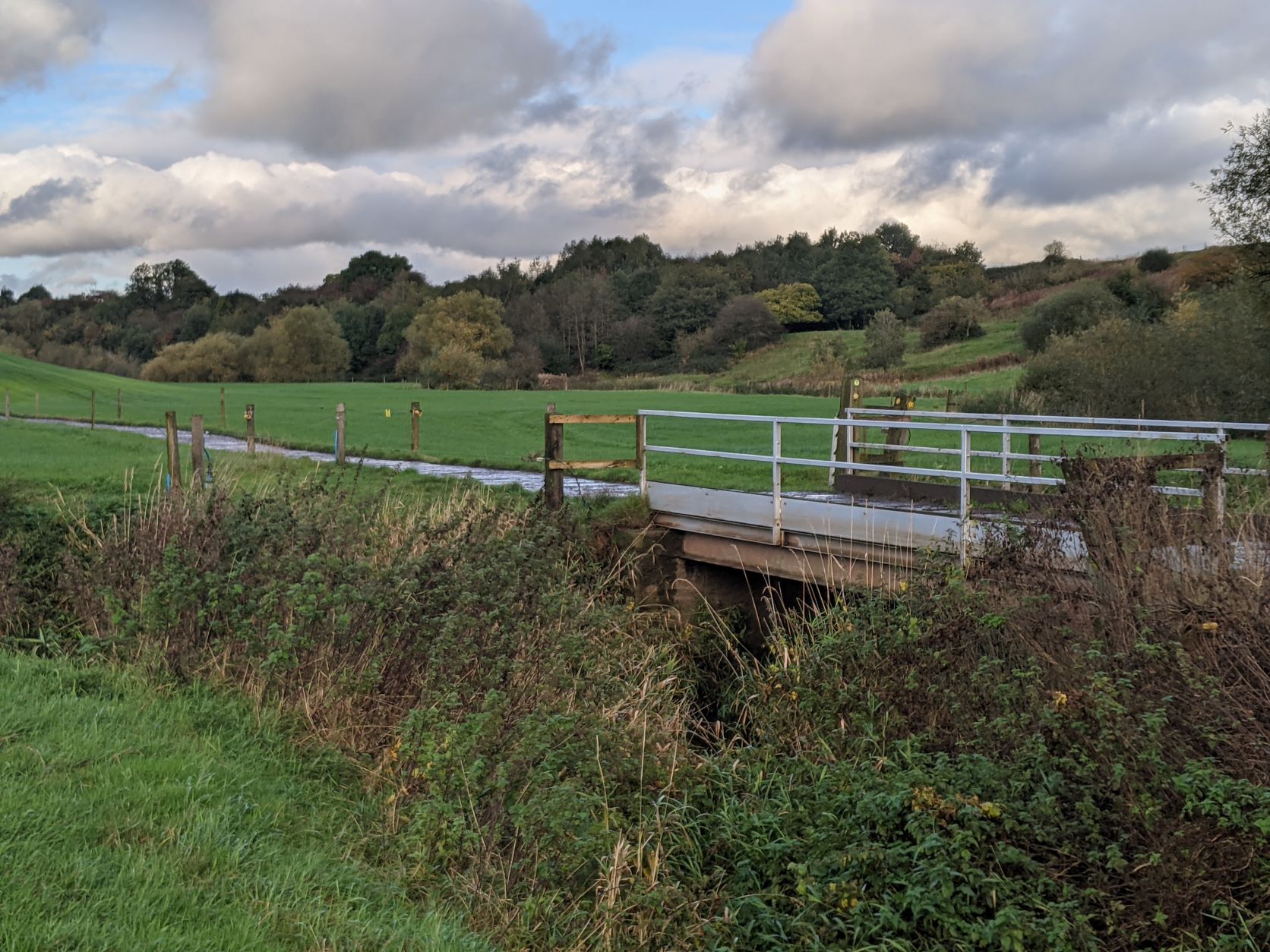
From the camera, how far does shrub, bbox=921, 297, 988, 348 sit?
7056cm

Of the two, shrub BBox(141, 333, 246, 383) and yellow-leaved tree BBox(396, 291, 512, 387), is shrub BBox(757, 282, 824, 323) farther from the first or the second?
shrub BBox(141, 333, 246, 383)

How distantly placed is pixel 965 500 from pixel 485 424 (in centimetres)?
2898

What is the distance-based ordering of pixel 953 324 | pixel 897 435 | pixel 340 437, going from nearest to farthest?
pixel 897 435, pixel 340 437, pixel 953 324

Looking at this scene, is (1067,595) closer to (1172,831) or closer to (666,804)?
(1172,831)

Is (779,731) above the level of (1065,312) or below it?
below

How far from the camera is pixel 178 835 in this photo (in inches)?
208

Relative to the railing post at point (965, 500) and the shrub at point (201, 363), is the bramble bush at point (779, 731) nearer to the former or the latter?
the railing post at point (965, 500)

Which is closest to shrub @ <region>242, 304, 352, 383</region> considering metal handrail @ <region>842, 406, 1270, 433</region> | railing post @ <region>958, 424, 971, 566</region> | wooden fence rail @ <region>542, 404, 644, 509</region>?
wooden fence rail @ <region>542, 404, 644, 509</region>

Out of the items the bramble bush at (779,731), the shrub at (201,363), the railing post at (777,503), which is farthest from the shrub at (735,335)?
the bramble bush at (779,731)

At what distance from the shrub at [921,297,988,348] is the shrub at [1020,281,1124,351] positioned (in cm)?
1450

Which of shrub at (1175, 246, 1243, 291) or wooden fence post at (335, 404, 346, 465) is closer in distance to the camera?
wooden fence post at (335, 404, 346, 465)

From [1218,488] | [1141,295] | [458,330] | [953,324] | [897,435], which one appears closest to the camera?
[1218,488]

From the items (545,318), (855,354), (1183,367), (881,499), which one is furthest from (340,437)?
(545,318)

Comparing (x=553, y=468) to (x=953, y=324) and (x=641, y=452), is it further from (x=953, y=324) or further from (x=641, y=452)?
(x=953, y=324)
